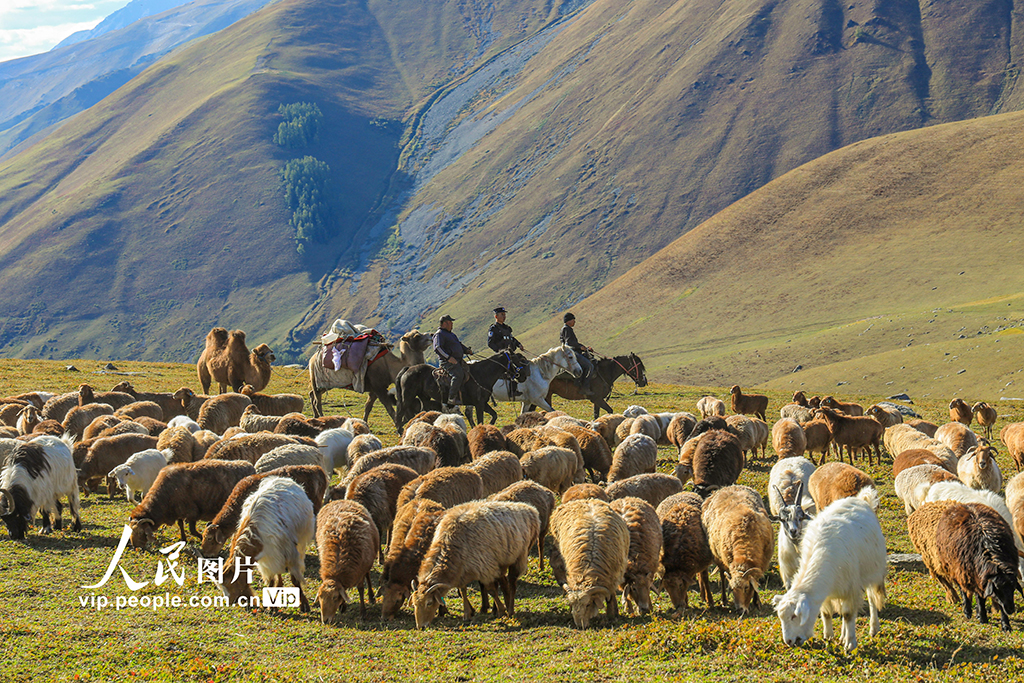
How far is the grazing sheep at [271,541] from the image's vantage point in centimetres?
989

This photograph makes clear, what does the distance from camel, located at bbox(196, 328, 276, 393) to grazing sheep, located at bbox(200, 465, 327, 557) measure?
15629mm

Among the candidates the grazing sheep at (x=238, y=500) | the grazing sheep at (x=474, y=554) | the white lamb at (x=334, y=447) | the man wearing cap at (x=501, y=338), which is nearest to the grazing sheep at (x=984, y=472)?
the grazing sheep at (x=474, y=554)

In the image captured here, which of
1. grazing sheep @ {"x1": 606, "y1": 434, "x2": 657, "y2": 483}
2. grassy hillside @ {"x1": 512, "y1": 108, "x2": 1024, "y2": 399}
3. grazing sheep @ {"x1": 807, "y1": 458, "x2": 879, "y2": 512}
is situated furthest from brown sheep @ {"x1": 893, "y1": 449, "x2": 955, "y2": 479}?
grassy hillside @ {"x1": 512, "y1": 108, "x2": 1024, "y2": 399}

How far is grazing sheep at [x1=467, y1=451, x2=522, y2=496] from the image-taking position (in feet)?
43.5

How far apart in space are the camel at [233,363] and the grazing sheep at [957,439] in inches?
793

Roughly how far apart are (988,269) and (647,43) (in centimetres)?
12450

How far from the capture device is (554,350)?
82.8ft

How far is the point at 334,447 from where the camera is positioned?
16.2 meters

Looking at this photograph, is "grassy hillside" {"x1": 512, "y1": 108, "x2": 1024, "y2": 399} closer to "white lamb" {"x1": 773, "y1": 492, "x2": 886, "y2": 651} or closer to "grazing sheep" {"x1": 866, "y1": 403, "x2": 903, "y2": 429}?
"grazing sheep" {"x1": 866, "y1": 403, "x2": 903, "y2": 429}

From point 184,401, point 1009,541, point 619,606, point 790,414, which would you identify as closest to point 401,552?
point 619,606

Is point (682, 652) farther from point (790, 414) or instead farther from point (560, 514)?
point (790, 414)

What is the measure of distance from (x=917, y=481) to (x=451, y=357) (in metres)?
12.6

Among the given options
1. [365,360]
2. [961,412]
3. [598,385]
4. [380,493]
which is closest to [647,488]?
[380,493]

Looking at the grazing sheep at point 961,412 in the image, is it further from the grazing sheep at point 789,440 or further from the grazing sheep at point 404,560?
the grazing sheep at point 404,560
